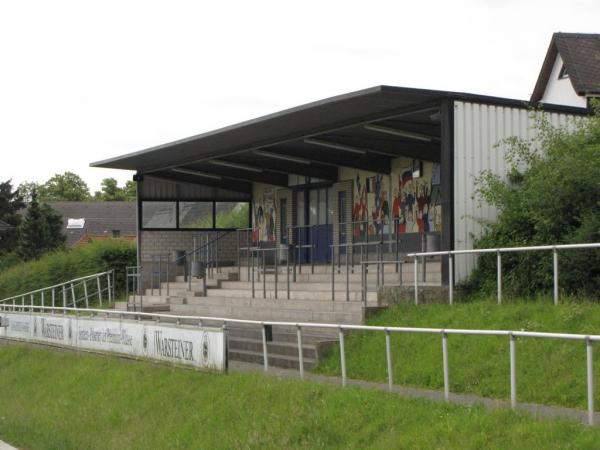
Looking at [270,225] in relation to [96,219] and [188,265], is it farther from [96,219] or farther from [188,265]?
[96,219]

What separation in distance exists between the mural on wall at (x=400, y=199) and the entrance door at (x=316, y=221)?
1.56m

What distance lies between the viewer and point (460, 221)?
20844 millimetres

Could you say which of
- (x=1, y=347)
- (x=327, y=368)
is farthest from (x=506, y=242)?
(x=1, y=347)

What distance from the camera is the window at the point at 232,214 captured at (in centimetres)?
3753

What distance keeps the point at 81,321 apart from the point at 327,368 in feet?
27.3

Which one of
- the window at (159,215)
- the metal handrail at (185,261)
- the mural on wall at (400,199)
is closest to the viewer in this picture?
the mural on wall at (400,199)

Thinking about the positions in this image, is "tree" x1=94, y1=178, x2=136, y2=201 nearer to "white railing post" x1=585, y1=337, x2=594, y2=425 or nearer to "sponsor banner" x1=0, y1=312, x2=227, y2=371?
"sponsor banner" x1=0, y1=312, x2=227, y2=371

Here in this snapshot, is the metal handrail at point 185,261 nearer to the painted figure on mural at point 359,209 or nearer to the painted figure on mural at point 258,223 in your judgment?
the painted figure on mural at point 258,223


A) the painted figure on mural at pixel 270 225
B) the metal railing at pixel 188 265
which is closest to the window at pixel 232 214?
the metal railing at pixel 188 265

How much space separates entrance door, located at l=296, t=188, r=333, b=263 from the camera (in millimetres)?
32031

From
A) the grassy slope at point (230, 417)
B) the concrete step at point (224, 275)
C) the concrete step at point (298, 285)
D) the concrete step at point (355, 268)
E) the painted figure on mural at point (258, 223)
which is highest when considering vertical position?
the painted figure on mural at point (258, 223)

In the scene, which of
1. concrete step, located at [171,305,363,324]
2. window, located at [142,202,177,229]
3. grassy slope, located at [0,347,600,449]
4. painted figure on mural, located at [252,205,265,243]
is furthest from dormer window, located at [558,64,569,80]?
grassy slope, located at [0,347,600,449]

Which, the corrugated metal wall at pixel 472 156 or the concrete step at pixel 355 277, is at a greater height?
the corrugated metal wall at pixel 472 156

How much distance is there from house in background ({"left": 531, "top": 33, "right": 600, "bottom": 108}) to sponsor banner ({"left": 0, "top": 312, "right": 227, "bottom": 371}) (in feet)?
97.6
